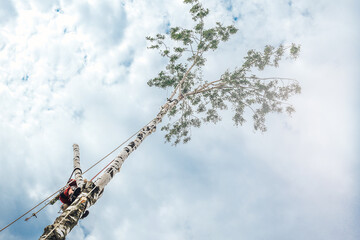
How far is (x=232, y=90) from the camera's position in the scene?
40.9ft

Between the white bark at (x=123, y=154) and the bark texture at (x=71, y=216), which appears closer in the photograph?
the bark texture at (x=71, y=216)

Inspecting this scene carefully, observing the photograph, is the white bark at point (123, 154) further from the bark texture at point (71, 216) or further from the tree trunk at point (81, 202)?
the bark texture at point (71, 216)

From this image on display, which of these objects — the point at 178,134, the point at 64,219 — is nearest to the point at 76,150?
the point at 64,219

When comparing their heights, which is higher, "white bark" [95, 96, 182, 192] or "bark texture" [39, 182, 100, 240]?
"white bark" [95, 96, 182, 192]

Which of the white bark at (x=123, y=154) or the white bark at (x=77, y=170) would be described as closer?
the white bark at (x=123, y=154)

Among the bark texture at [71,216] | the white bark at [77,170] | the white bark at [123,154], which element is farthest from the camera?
the white bark at [77,170]

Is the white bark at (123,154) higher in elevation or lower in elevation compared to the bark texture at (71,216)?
higher

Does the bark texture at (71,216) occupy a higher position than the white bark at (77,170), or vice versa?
the white bark at (77,170)

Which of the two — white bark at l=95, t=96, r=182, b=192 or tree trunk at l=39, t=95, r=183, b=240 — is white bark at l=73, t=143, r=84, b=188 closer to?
tree trunk at l=39, t=95, r=183, b=240

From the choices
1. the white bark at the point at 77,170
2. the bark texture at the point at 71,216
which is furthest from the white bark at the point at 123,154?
the white bark at the point at 77,170

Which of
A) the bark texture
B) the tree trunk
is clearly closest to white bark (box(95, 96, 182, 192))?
the tree trunk

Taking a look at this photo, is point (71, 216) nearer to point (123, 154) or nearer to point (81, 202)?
point (81, 202)

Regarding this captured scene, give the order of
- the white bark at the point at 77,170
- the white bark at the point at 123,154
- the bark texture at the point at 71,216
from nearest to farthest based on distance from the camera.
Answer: the bark texture at the point at 71,216 → the white bark at the point at 123,154 → the white bark at the point at 77,170

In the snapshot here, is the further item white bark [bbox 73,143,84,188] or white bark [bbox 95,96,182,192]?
white bark [bbox 73,143,84,188]
